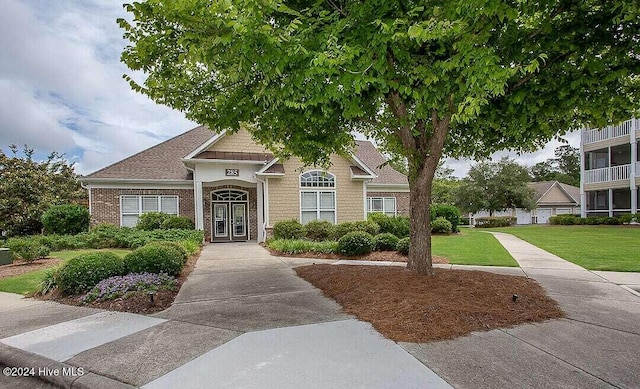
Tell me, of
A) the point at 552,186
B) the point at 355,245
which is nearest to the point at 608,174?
the point at 552,186

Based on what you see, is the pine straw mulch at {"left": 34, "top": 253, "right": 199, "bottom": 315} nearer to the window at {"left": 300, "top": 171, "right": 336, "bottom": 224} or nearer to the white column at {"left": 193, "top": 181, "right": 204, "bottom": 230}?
the white column at {"left": 193, "top": 181, "right": 204, "bottom": 230}

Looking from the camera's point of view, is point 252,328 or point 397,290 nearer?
point 252,328

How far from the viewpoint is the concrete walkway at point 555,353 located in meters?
3.36

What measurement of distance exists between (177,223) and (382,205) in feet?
38.9

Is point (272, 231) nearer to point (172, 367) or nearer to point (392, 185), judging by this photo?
point (392, 185)

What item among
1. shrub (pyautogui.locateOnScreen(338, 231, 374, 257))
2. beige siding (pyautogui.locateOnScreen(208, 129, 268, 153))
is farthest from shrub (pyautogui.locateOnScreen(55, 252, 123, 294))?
beige siding (pyautogui.locateOnScreen(208, 129, 268, 153))

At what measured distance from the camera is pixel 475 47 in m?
4.38

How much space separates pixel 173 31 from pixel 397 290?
17.8 ft

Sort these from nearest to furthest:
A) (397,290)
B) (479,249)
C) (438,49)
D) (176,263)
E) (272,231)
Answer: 1. (438,49)
2. (397,290)
3. (176,263)
4. (479,249)
5. (272,231)

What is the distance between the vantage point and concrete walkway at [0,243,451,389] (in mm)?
3467

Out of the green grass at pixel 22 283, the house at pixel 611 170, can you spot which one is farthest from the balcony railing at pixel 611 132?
the green grass at pixel 22 283

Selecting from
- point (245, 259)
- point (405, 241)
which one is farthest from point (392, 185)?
point (245, 259)

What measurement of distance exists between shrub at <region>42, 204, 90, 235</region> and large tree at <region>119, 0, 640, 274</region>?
495 inches

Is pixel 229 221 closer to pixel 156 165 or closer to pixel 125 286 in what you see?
pixel 156 165
